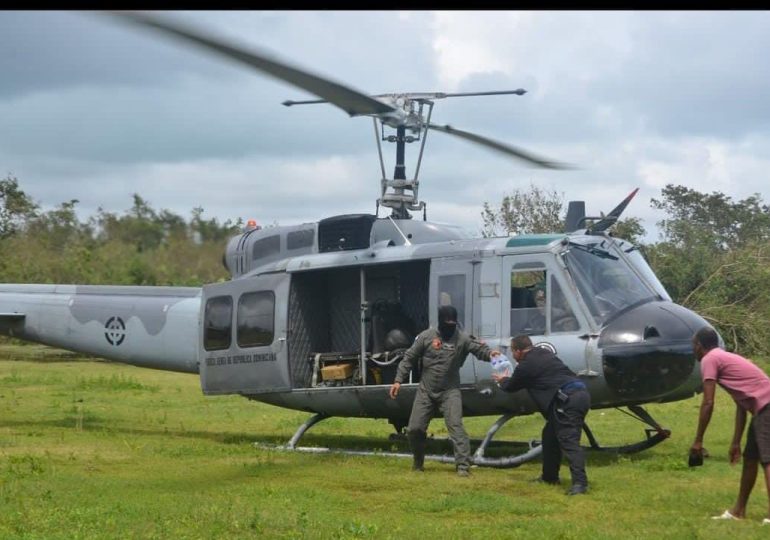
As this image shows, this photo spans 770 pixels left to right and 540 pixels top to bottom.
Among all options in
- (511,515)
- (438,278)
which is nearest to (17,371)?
(438,278)

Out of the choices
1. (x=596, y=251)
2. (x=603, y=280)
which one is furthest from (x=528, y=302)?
(x=596, y=251)

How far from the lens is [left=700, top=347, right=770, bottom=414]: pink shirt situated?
26.5ft

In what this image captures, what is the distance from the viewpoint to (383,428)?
15.5 meters

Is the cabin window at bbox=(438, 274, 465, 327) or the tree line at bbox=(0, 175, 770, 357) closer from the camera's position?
the cabin window at bbox=(438, 274, 465, 327)

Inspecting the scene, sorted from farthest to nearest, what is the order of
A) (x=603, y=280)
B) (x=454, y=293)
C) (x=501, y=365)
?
(x=454, y=293), (x=603, y=280), (x=501, y=365)

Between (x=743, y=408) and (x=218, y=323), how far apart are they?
278 inches

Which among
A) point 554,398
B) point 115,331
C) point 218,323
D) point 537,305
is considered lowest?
point 554,398

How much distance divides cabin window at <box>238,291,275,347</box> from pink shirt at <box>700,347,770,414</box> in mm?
6036

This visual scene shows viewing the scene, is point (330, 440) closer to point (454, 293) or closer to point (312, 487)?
point (454, 293)

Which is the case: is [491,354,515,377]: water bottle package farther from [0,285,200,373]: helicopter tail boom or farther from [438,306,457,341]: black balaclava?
[0,285,200,373]: helicopter tail boom

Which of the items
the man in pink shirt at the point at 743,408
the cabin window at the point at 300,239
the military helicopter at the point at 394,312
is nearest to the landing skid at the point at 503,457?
the military helicopter at the point at 394,312

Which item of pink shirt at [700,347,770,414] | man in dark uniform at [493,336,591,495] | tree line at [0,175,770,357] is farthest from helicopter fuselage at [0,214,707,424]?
tree line at [0,175,770,357]

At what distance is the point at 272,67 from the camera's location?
7062 mm

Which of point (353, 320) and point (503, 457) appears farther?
point (353, 320)
